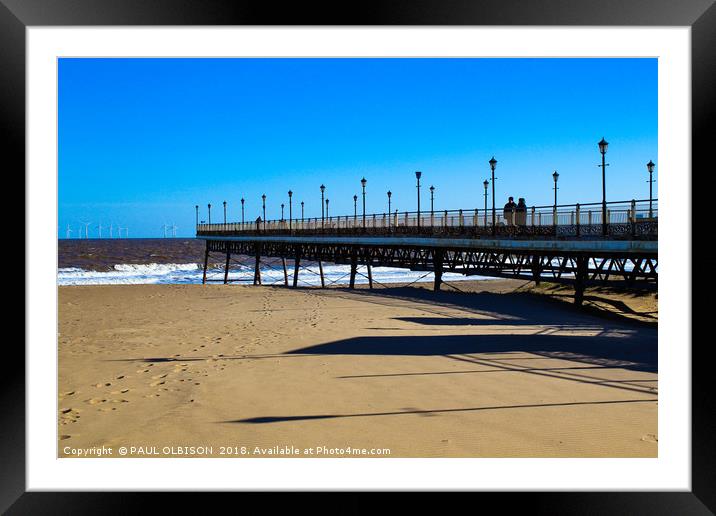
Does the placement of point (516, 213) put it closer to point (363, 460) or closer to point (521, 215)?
point (521, 215)

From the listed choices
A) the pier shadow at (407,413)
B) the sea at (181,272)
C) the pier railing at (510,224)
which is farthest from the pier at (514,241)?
the sea at (181,272)

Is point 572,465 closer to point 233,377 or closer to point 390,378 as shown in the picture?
point 390,378

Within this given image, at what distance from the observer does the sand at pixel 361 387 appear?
21.7 ft

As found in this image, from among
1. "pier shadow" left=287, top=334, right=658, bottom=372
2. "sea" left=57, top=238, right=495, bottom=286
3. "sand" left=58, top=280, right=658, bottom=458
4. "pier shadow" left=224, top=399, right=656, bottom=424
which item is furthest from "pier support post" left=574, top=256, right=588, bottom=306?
"sea" left=57, top=238, right=495, bottom=286

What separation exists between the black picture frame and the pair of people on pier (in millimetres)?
16750

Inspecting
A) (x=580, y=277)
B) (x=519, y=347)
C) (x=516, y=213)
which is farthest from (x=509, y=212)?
(x=519, y=347)

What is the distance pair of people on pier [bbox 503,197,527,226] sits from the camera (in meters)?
22.7

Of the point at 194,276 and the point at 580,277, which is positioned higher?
the point at 580,277
